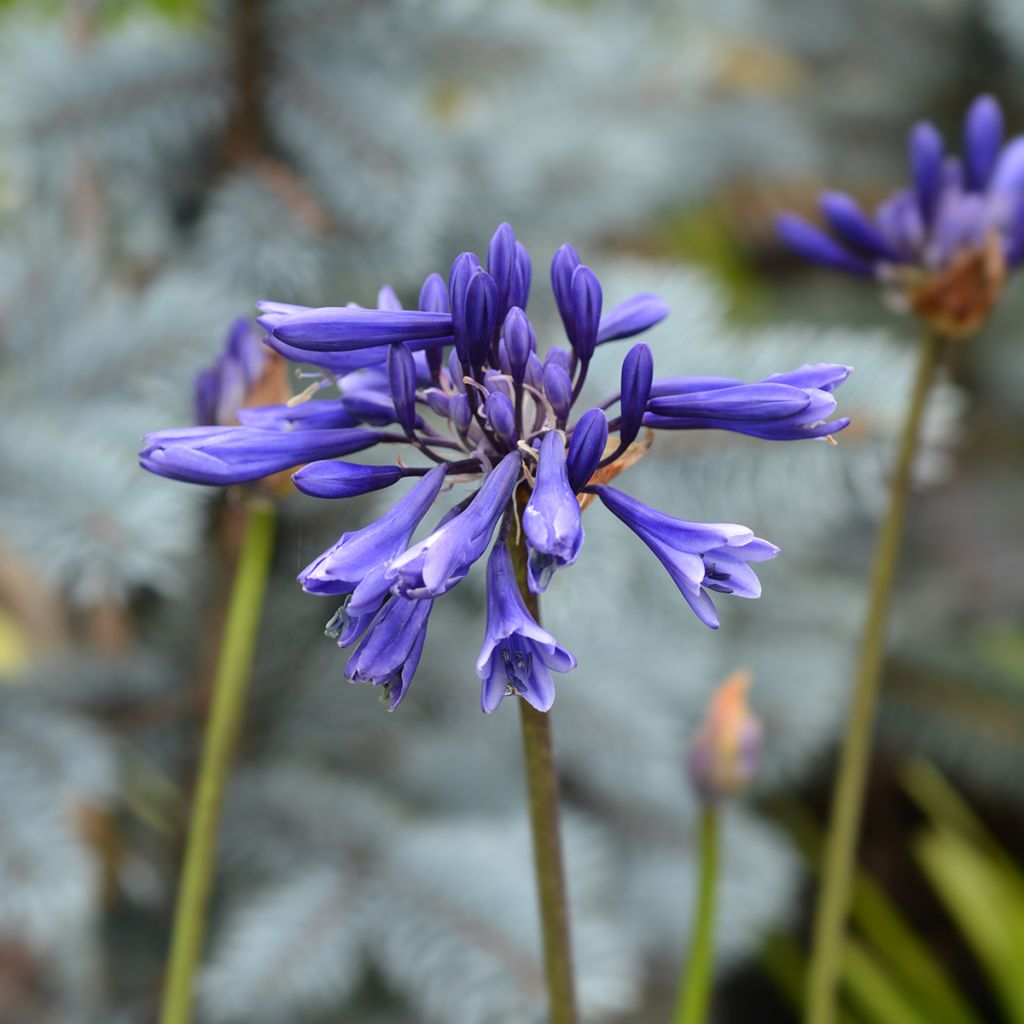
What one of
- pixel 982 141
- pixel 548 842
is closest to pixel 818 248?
pixel 982 141

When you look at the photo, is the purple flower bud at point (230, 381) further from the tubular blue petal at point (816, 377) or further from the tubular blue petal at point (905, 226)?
the tubular blue petal at point (905, 226)

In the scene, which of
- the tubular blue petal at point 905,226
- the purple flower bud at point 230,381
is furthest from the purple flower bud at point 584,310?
the tubular blue petal at point 905,226

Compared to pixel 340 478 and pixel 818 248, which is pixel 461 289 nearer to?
A: pixel 340 478

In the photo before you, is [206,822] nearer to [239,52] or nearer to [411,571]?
[411,571]

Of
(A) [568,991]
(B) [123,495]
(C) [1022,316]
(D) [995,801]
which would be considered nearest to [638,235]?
(C) [1022,316]

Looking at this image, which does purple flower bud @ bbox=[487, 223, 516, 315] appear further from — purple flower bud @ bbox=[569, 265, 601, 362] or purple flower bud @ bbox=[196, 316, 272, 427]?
purple flower bud @ bbox=[196, 316, 272, 427]

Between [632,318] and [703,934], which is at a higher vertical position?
[632,318]

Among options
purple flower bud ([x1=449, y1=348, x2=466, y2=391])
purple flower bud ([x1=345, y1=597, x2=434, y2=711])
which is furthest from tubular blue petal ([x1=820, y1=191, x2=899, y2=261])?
purple flower bud ([x1=345, y1=597, x2=434, y2=711])
